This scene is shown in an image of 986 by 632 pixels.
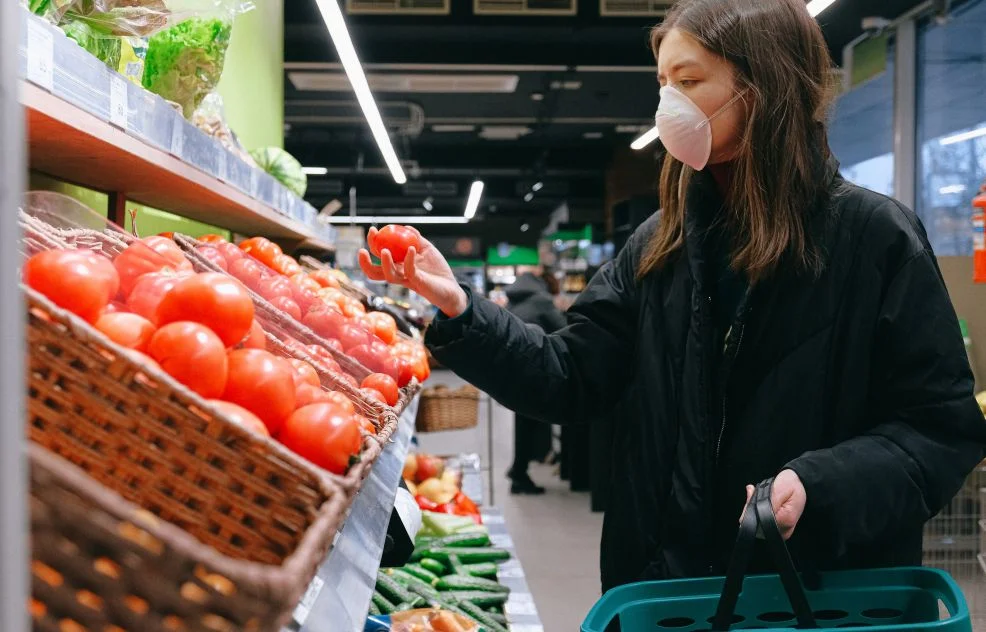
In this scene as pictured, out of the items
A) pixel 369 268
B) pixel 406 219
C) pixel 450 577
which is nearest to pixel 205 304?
pixel 369 268

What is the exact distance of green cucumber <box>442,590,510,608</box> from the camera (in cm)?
268

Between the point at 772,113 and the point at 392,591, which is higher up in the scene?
the point at 772,113

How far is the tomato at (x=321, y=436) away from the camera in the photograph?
0.92m

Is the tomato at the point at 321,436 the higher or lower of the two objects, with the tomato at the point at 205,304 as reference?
lower

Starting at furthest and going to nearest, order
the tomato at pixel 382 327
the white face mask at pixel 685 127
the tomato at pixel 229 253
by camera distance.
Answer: the tomato at pixel 382 327 < the tomato at pixel 229 253 < the white face mask at pixel 685 127

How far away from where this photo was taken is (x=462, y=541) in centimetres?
326

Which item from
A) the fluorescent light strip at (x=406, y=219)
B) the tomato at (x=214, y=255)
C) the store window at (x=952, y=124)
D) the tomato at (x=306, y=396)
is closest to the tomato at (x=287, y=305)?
the tomato at (x=214, y=255)

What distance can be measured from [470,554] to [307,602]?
7.33 feet

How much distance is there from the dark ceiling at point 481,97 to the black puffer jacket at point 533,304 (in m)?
2.15

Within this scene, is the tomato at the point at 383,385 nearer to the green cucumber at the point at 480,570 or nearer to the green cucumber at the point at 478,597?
the green cucumber at the point at 478,597

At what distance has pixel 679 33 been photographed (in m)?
1.53

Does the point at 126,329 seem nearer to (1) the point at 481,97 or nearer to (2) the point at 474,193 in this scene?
(1) the point at 481,97

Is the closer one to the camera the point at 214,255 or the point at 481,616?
the point at 214,255

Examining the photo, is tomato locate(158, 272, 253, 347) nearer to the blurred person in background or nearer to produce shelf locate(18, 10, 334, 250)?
produce shelf locate(18, 10, 334, 250)
